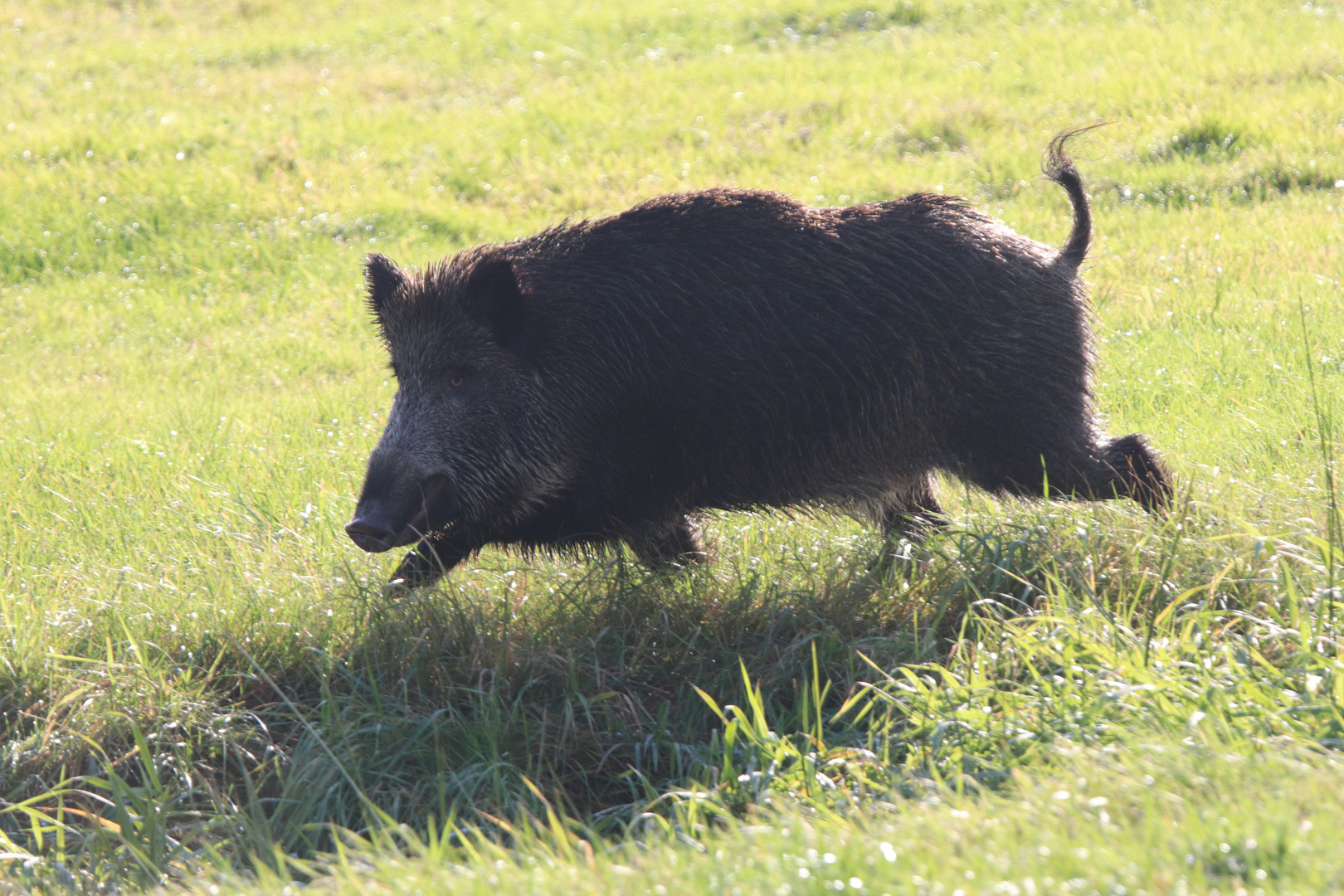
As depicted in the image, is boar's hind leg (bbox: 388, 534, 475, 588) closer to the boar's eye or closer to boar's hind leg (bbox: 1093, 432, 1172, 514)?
the boar's eye

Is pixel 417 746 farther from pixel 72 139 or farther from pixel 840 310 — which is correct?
pixel 72 139

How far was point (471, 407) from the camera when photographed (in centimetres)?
428

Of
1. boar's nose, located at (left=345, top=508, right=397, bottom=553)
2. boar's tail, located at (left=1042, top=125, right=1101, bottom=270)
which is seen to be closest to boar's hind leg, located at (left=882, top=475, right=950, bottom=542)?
boar's tail, located at (left=1042, top=125, right=1101, bottom=270)

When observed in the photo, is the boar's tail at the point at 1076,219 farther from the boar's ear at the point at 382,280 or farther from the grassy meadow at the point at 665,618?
the boar's ear at the point at 382,280

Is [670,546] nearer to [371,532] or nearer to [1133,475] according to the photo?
[371,532]

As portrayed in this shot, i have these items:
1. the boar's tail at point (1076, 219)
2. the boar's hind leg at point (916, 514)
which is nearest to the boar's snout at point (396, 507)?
the boar's hind leg at point (916, 514)

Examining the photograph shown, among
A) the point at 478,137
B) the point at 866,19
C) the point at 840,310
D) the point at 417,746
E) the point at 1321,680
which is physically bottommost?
the point at 417,746

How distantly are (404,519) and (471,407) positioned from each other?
478mm

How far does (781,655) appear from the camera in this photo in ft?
12.5

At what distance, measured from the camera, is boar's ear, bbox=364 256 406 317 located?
4535 mm

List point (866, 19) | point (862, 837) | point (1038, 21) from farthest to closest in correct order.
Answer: point (866, 19) < point (1038, 21) < point (862, 837)

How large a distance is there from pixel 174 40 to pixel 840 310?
16.5 m

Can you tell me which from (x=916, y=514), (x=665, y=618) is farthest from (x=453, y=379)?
(x=916, y=514)

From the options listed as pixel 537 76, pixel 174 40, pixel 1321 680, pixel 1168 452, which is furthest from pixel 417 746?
pixel 174 40
